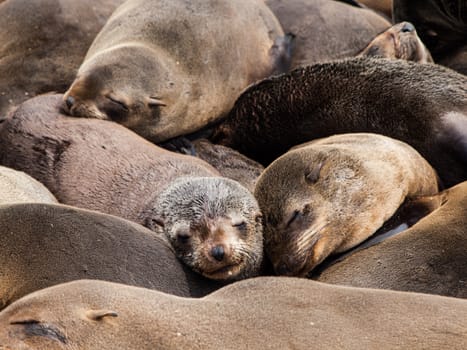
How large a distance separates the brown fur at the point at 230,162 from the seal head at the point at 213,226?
2.01ft

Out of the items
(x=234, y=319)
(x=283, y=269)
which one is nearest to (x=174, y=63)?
(x=283, y=269)

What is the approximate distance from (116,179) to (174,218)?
1.94 ft

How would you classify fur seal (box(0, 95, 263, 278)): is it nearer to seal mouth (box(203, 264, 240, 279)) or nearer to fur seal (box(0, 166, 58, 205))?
seal mouth (box(203, 264, 240, 279))

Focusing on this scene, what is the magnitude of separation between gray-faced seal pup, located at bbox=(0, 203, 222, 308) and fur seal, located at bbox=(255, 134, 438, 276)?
1.62 ft

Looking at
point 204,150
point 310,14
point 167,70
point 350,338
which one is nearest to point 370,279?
point 350,338

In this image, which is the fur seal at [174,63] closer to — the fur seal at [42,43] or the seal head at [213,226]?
the fur seal at [42,43]

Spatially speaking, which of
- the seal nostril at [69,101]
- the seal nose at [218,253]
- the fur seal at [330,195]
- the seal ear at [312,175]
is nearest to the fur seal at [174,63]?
the seal nostril at [69,101]

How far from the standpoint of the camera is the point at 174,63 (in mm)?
5734

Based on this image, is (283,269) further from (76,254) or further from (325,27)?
(325,27)

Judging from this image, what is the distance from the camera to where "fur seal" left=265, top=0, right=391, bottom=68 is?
6414 mm

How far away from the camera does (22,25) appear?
20.5 ft

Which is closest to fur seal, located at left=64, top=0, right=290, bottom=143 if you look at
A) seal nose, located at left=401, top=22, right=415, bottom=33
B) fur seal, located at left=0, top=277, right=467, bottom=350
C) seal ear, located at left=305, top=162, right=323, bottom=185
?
seal nose, located at left=401, top=22, right=415, bottom=33

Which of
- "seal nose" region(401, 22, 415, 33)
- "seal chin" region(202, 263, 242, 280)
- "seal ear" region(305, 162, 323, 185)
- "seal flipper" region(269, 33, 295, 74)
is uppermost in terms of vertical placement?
"seal ear" region(305, 162, 323, 185)

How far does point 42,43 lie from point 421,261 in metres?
3.57
